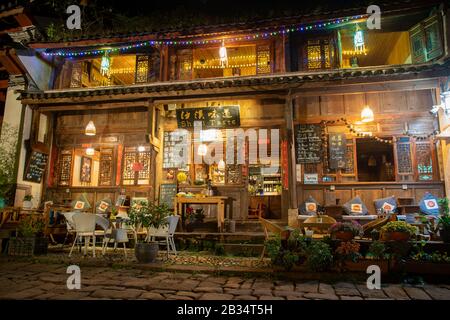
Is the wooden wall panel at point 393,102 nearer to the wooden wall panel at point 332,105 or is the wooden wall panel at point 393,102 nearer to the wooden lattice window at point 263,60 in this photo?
the wooden wall panel at point 332,105

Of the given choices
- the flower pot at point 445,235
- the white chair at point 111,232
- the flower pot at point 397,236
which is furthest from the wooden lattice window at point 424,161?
the white chair at point 111,232

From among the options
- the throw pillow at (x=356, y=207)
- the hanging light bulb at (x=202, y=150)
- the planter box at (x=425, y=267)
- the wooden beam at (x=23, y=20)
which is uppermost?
the wooden beam at (x=23, y=20)

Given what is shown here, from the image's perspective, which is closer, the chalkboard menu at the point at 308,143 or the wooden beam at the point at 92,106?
the chalkboard menu at the point at 308,143

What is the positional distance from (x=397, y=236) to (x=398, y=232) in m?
0.08

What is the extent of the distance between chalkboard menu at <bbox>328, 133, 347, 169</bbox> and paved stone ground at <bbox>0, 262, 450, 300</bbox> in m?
5.70

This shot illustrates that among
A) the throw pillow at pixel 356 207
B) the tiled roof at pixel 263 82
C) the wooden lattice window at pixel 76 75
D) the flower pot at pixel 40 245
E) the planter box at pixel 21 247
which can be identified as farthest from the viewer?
the wooden lattice window at pixel 76 75

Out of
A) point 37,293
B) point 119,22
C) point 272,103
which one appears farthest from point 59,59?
point 37,293

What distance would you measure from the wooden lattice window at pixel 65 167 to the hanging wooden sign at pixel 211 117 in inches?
186

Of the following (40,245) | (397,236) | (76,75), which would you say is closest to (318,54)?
(397,236)

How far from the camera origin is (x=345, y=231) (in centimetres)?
654

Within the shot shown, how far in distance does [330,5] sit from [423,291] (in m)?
10.1

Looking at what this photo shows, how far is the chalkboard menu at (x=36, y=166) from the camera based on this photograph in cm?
1172

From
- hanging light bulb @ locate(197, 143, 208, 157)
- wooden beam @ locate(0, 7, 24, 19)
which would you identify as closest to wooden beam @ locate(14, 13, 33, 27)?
wooden beam @ locate(0, 7, 24, 19)

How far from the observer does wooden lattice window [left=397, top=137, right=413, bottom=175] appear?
1053 centimetres
